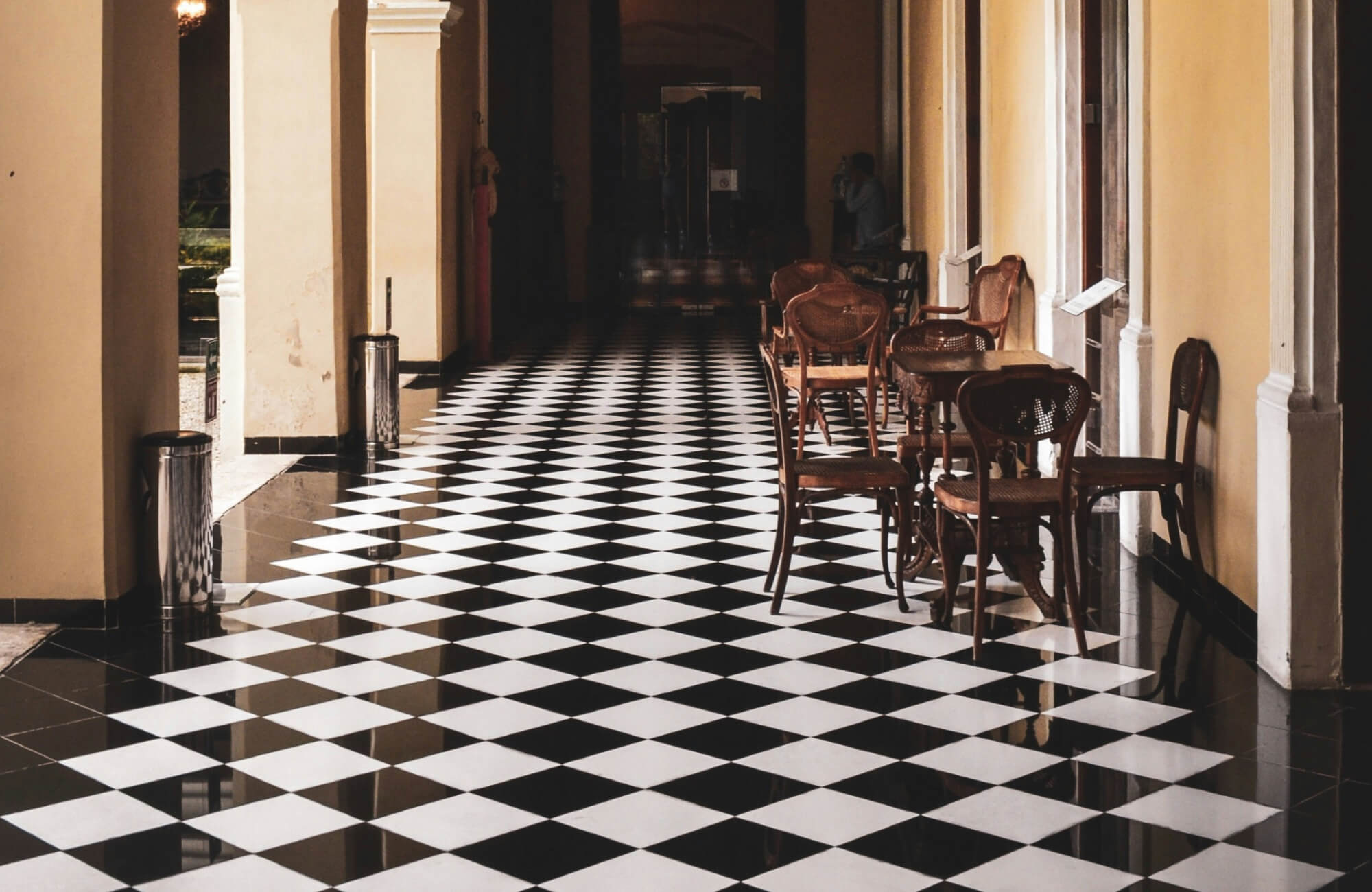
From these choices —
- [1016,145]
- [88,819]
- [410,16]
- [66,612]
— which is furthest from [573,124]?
[88,819]

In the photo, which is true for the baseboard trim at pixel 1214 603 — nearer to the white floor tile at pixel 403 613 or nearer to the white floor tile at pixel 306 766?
the white floor tile at pixel 403 613

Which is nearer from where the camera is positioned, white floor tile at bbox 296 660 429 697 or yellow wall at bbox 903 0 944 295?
white floor tile at bbox 296 660 429 697

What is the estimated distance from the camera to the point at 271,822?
4.17 meters

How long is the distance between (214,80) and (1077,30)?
46.0ft

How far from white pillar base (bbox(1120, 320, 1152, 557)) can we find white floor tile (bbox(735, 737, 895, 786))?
9.64 feet

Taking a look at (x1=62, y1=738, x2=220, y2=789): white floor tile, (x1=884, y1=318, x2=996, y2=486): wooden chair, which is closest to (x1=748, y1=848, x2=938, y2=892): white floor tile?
(x1=62, y1=738, x2=220, y2=789): white floor tile

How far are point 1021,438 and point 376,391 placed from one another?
5.97 metres

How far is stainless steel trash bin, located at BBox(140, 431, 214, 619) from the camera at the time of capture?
6367mm

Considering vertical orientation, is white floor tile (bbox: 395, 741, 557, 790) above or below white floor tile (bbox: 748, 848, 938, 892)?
above

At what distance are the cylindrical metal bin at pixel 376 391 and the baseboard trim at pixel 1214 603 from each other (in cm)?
537

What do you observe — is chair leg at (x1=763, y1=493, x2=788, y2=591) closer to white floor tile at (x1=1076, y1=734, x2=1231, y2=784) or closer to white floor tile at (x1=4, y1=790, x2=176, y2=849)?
white floor tile at (x1=1076, y1=734, x2=1231, y2=784)

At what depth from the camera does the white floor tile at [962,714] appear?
4914 mm

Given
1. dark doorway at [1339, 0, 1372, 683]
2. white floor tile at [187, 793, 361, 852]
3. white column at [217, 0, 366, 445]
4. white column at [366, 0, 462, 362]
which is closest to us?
white floor tile at [187, 793, 361, 852]

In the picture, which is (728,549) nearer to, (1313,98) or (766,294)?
(1313,98)
